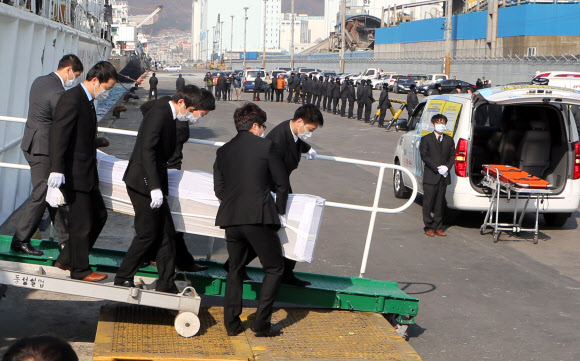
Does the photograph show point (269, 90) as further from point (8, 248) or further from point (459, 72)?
point (8, 248)

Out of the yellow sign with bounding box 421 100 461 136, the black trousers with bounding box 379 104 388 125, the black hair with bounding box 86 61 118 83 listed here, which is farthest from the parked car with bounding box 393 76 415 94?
Result: the black hair with bounding box 86 61 118 83

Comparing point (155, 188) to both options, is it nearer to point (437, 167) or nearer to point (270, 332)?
point (270, 332)

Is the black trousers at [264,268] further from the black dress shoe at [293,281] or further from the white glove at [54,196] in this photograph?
the white glove at [54,196]

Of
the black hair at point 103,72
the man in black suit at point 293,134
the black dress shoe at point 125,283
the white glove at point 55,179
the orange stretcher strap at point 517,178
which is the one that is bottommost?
the black dress shoe at point 125,283

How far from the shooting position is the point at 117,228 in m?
10.9

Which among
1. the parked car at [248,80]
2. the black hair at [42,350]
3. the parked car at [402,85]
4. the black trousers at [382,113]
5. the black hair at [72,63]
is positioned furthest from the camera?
the parked car at [402,85]

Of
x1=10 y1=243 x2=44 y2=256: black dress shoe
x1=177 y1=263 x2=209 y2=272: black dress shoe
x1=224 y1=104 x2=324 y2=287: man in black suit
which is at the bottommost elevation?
x1=177 y1=263 x2=209 y2=272: black dress shoe

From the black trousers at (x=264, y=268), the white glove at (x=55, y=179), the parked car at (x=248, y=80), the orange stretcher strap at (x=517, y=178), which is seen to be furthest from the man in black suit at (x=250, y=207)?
the parked car at (x=248, y=80)

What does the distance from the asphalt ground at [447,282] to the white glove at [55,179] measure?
4.07 feet

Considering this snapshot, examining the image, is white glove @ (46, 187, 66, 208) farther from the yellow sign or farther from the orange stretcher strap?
the yellow sign

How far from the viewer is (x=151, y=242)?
6.11 metres

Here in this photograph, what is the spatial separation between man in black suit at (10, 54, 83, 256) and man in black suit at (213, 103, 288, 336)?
5.48ft

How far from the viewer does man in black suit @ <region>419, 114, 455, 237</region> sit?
11352 mm

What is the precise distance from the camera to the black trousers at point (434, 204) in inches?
447
